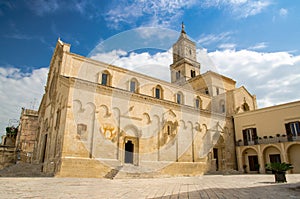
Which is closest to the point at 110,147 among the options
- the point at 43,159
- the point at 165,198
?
the point at 43,159

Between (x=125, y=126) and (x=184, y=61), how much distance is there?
2232 centimetres

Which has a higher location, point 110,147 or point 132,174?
point 110,147

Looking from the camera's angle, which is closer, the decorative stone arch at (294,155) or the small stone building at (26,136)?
the decorative stone arch at (294,155)

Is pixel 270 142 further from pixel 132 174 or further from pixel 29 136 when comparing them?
pixel 29 136

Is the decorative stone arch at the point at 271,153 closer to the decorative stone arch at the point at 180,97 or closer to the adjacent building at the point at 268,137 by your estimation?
the adjacent building at the point at 268,137

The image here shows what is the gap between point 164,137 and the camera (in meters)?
21.7

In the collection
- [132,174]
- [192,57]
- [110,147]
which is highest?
[192,57]

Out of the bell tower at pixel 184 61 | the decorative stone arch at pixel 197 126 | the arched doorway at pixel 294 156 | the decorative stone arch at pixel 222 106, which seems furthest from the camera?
the bell tower at pixel 184 61

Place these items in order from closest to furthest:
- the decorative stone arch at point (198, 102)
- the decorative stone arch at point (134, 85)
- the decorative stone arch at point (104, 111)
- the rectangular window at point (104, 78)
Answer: the decorative stone arch at point (104, 111) < the rectangular window at point (104, 78) < the decorative stone arch at point (134, 85) < the decorative stone arch at point (198, 102)

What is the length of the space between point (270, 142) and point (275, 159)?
2.04m

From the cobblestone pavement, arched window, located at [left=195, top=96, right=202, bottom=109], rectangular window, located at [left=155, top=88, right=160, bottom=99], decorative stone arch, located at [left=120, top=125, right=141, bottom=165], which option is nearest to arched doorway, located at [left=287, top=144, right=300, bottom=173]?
arched window, located at [left=195, top=96, right=202, bottom=109]

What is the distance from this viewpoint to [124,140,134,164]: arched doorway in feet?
62.4

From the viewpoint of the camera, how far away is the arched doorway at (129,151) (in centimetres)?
1903

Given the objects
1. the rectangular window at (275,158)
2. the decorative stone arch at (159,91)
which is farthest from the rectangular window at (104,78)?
the rectangular window at (275,158)
